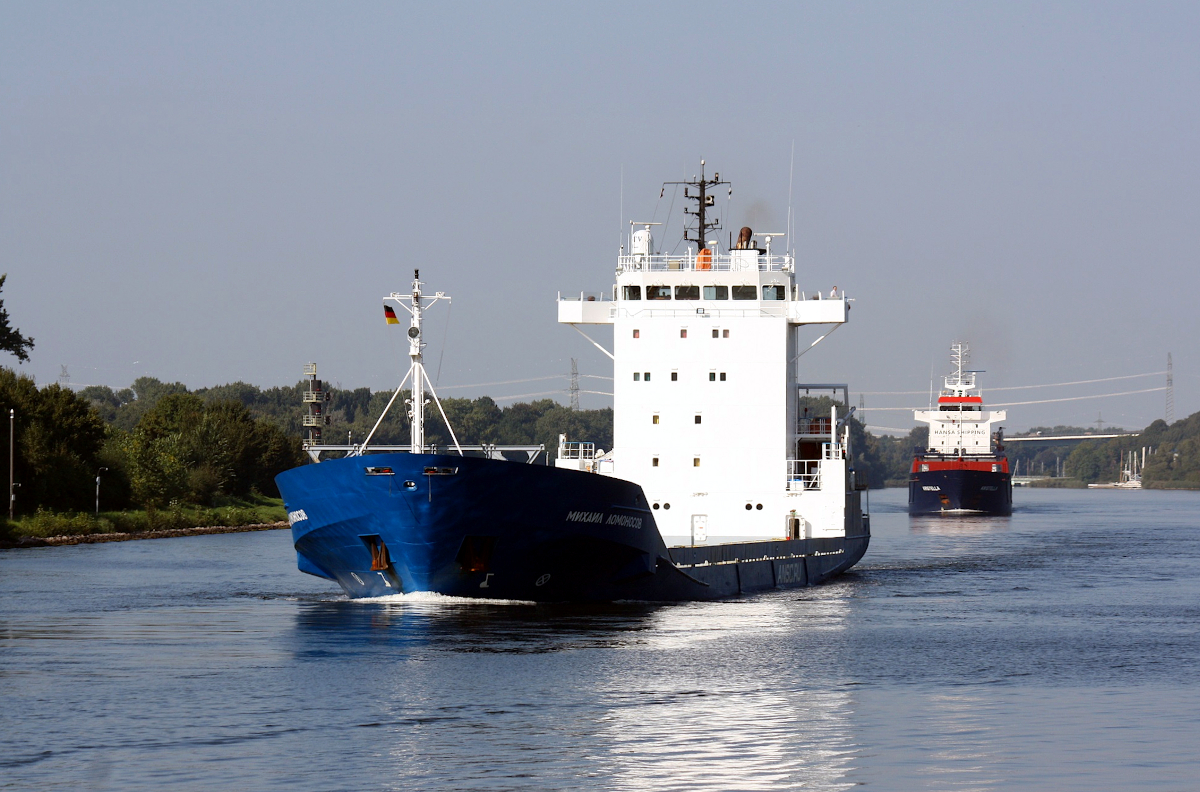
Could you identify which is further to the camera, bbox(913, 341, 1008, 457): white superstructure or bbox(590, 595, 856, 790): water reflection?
bbox(913, 341, 1008, 457): white superstructure

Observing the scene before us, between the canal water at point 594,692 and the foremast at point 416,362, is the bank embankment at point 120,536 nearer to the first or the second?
the canal water at point 594,692

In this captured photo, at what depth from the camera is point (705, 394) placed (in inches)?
1623

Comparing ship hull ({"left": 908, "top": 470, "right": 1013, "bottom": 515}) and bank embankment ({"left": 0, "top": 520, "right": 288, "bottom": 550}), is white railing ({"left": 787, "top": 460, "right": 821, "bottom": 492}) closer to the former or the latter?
bank embankment ({"left": 0, "top": 520, "right": 288, "bottom": 550})

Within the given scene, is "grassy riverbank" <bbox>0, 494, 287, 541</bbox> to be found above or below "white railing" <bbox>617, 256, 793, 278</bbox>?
below

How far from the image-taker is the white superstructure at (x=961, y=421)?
431 feet

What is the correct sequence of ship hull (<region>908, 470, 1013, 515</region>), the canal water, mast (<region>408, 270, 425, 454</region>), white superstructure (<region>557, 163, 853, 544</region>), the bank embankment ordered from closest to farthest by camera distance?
the canal water → mast (<region>408, 270, 425, 454</region>) → white superstructure (<region>557, 163, 853, 544</region>) → the bank embankment → ship hull (<region>908, 470, 1013, 515</region>)

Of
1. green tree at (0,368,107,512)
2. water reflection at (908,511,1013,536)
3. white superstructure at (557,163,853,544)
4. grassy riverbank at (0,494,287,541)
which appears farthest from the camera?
water reflection at (908,511,1013,536)

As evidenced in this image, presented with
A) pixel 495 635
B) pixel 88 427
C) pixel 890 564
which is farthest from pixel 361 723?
pixel 88 427

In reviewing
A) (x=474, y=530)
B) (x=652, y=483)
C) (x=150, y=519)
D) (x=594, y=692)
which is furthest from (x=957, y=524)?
(x=594, y=692)

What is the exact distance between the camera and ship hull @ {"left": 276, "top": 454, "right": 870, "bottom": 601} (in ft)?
100

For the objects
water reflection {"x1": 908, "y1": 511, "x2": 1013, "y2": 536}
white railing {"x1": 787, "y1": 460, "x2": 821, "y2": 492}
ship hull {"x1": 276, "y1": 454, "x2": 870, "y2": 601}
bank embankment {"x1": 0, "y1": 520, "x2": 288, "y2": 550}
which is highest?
white railing {"x1": 787, "y1": 460, "x2": 821, "y2": 492}

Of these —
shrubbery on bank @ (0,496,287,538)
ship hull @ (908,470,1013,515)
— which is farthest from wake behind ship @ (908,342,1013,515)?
shrubbery on bank @ (0,496,287,538)

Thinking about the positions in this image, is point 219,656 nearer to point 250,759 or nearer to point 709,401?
point 250,759

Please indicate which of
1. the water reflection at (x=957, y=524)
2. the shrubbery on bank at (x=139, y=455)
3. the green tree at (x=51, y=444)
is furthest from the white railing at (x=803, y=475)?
the green tree at (x=51, y=444)
